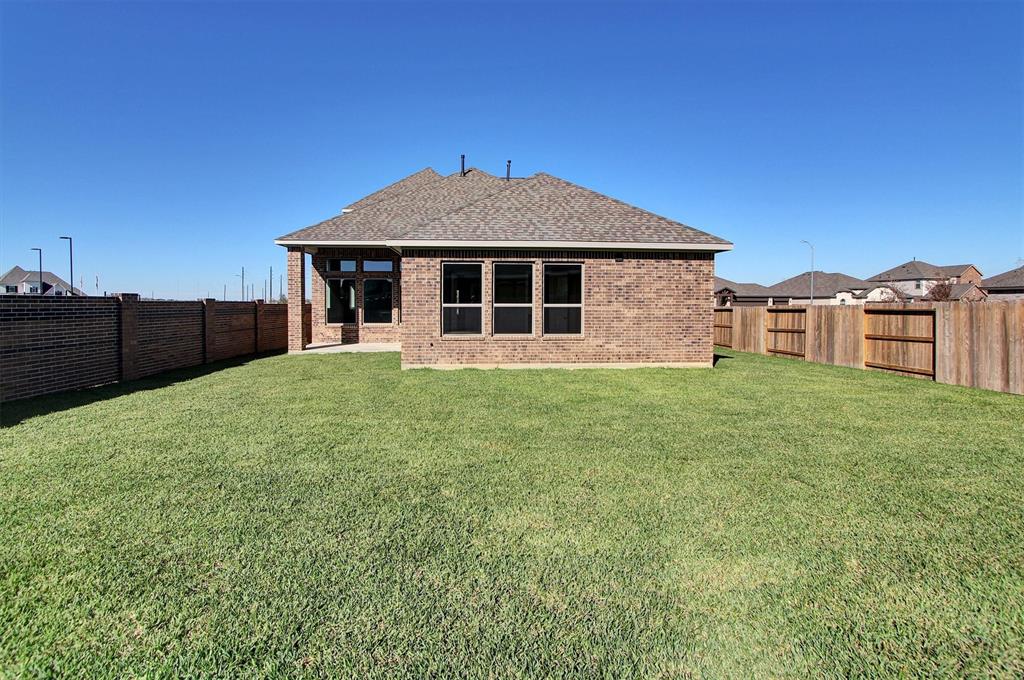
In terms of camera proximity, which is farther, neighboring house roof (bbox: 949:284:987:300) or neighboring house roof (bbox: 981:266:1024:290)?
neighboring house roof (bbox: 949:284:987:300)

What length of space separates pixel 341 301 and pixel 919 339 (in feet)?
53.0

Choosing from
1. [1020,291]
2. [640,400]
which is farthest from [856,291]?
[640,400]

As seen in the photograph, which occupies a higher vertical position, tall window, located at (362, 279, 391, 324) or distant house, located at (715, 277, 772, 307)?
distant house, located at (715, 277, 772, 307)

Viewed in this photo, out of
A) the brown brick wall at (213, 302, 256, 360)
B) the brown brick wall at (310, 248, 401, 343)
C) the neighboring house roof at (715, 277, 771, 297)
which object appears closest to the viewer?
the brown brick wall at (213, 302, 256, 360)

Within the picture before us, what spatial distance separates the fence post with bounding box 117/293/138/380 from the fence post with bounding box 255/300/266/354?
5.56m

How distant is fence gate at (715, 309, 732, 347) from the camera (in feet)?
62.3

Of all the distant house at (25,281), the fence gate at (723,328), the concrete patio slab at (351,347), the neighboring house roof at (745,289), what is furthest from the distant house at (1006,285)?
the distant house at (25,281)

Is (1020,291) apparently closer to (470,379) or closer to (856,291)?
(856,291)

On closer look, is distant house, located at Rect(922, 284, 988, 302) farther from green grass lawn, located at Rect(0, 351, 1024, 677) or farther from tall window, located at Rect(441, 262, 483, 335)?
green grass lawn, located at Rect(0, 351, 1024, 677)

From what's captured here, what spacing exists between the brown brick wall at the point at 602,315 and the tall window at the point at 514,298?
162mm

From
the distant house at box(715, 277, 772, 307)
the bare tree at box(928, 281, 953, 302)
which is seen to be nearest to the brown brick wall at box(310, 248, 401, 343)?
→ the distant house at box(715, 277, 772, 307)

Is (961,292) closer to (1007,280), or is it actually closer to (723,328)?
(1007,280)

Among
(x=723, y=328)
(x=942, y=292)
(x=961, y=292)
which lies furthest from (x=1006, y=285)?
(x=723, y=328)

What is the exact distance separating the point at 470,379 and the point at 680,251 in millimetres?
5930
